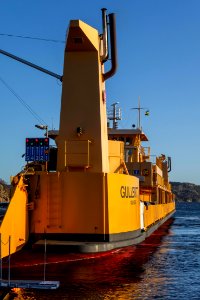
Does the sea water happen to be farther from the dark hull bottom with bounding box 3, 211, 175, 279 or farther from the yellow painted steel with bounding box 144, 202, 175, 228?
the yellow painted steel with bounding box 144, 202, 175, 228

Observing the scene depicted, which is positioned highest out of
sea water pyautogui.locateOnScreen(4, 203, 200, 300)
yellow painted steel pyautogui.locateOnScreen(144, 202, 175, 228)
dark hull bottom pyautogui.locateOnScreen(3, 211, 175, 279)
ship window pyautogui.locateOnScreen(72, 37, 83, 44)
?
ship window pyautogui.locateOnScreen(72, 37, 83, 44)

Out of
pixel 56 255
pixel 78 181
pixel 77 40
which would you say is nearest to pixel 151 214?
pixel 78 181

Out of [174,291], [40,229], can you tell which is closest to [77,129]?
[40,229]

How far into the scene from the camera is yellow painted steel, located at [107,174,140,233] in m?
16.7

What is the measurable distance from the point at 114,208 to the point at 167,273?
2.76 meters

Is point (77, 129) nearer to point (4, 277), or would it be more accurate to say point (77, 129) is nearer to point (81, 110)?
point (81, 110)

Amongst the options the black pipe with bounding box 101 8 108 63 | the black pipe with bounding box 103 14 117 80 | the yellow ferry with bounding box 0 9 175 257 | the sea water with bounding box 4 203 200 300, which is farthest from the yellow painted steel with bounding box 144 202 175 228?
the black pipe with bounding box 101 8 108 63

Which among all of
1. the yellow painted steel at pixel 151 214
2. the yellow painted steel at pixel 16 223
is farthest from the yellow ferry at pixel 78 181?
the yellow painted steel at pixel 151 214

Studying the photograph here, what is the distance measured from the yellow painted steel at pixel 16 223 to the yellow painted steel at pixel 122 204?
2827mm

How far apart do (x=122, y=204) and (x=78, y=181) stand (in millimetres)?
2183

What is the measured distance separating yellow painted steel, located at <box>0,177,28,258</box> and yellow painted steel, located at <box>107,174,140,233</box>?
111 inches

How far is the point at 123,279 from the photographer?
47.2ft

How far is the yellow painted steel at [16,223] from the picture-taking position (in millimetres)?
14664

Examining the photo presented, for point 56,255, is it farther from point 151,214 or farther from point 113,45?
point 151,214
